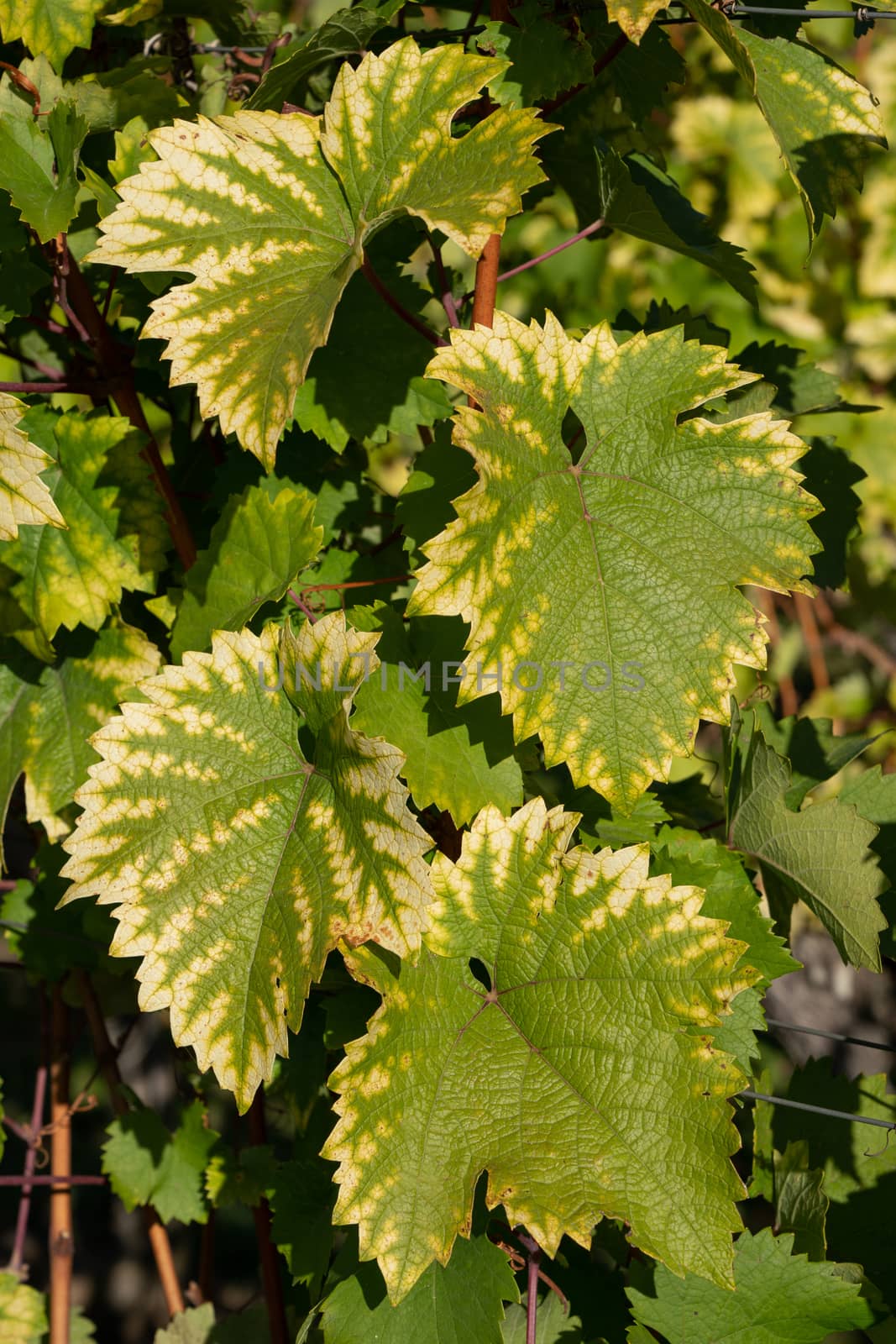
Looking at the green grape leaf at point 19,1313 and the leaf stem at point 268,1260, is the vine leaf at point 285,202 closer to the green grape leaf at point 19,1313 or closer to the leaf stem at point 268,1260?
the leaf stem at point 268,1260

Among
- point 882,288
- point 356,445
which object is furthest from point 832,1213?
point 882,288

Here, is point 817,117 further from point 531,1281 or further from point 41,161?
point 531,1281

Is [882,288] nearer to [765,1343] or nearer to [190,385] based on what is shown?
[190,385]

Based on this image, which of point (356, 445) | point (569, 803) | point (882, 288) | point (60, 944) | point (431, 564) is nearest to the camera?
point (431, 564)

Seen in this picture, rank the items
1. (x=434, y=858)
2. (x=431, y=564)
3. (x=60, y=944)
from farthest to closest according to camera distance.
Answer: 1. (x=60, y=944)
2. (x=434, y=858)
3. (x=431, y=564)

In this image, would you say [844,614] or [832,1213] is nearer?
[832,1213]

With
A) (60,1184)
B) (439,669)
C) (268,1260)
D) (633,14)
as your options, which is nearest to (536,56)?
(633,14)

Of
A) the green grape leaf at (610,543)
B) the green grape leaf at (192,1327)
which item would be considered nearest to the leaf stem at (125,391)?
the green grape leaf at (610,543)
